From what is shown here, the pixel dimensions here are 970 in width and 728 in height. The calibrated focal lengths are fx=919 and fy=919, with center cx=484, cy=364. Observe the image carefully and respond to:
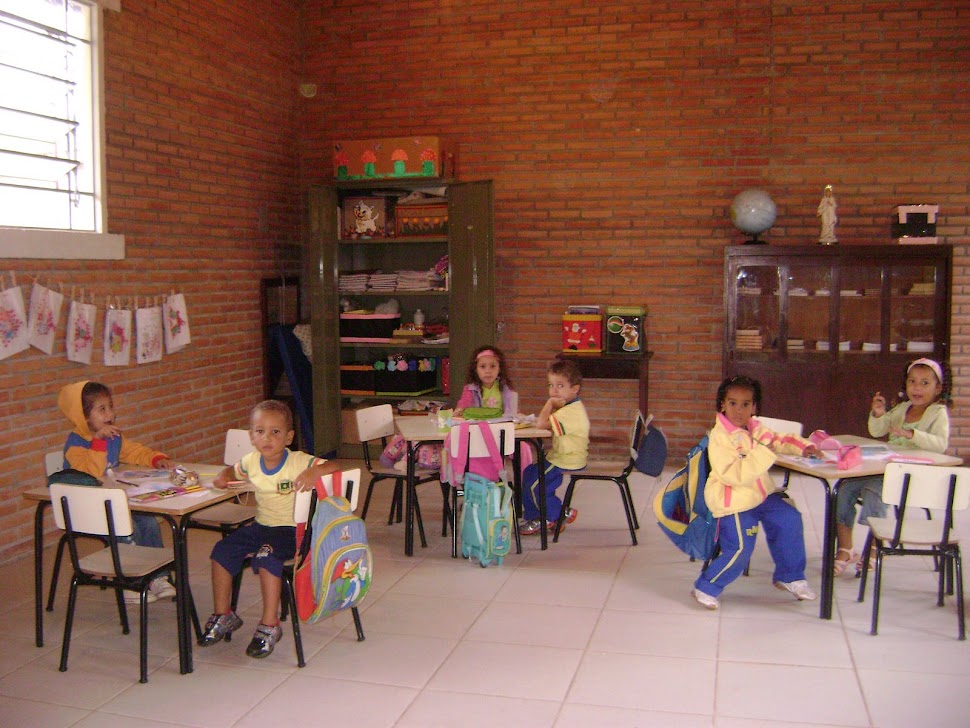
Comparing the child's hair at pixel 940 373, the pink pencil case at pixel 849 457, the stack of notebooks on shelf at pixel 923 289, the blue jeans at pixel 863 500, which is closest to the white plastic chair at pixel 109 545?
the pink pencil case at pixel 849 457

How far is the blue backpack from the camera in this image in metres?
4.28

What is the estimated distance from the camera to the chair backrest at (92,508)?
11.2 ft

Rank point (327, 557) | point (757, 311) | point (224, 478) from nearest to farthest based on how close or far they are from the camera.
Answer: point (327, 557)
point (224, 478)
point (757, 311)

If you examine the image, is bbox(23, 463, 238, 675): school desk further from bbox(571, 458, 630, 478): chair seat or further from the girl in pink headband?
bbox(571, 458, 630, 478): chair seat

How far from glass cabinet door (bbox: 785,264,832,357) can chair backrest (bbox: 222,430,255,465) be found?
429 cm

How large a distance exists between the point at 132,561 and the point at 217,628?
45 cm

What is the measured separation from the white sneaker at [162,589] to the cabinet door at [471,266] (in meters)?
3.25

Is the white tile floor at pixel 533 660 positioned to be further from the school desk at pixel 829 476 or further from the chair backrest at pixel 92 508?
the chair backrest at pixel 92 508

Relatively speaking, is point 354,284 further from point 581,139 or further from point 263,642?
point 263,642

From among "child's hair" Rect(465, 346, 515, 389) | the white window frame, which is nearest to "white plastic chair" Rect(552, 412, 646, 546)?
"child's hair" Rect(465, 346, 515, 389)

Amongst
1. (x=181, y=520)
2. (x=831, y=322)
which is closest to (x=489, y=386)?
(x=181, y=520)

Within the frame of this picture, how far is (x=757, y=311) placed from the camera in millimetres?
6996

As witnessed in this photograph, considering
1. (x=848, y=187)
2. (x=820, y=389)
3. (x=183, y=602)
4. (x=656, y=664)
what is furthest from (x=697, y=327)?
(x=183, y=602)

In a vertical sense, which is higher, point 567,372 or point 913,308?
point 913,308
